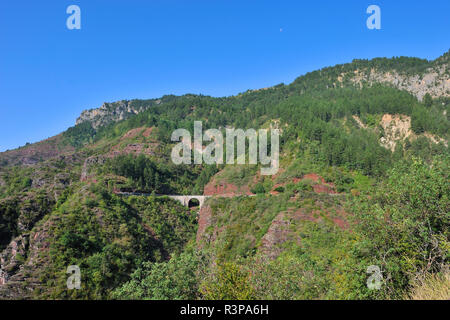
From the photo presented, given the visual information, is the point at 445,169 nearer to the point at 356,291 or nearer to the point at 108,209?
the point at 356,291

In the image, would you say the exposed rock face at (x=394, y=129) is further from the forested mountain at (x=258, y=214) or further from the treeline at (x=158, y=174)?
the treeline at (x=158, y=174)

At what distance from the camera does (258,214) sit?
178ft

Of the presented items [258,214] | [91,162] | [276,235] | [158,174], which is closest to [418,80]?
[258,214]

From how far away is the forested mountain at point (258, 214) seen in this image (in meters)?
14.7

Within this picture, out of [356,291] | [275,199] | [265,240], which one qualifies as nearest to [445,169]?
[356,291]

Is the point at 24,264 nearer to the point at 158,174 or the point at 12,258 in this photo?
the point at 12,258

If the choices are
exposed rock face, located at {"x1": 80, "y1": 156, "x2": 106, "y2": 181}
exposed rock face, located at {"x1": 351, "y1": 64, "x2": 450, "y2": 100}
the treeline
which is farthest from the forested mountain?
exposed rock face, located at {"x1": 351, "y1": 64, "x2": 450, "y2": 100}

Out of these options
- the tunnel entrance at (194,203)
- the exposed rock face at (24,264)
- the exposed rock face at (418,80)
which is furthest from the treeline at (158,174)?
the exposed rock face at (418,80)

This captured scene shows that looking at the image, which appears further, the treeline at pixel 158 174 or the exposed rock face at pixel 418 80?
the exposed rock face at pixel 418 80

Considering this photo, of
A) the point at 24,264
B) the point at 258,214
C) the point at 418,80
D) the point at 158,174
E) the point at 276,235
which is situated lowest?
the point at 24,264

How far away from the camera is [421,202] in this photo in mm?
14203

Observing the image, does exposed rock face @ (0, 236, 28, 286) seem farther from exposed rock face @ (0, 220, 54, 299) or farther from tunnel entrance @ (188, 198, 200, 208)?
tunnel entrance @ (188, 198, 200, 208)

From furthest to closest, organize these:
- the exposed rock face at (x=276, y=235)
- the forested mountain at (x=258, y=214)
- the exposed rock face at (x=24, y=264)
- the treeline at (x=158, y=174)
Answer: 1. the treeline at (x=158, y=174)
2. the exposed rock face at (x=276, y=235)
3. the exposed rock face at (x=24, y=264)
4. the forested mountain at (x=258, y=214)

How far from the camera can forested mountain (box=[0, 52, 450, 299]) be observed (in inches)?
580
